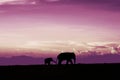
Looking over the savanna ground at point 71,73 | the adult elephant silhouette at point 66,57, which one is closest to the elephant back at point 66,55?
the adult elephant silhouette at point 66,57

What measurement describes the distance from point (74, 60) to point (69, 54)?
113 cm

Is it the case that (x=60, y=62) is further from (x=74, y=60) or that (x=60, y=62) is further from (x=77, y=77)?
(x=77, y=77)

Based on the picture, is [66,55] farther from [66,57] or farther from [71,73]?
[71,73]

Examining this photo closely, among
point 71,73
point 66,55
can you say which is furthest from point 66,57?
point 71,73

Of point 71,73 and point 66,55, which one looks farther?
point 66,55

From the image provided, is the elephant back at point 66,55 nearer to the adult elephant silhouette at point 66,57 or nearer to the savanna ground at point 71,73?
the adult elephant silhouette at point 66,57

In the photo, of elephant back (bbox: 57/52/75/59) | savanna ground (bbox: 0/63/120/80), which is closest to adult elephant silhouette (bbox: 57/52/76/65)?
elephant back (bbox: 57/52/75/59)

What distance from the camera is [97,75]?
2047 cm

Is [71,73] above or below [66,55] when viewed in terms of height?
below

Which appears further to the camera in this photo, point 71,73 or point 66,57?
point 66,57

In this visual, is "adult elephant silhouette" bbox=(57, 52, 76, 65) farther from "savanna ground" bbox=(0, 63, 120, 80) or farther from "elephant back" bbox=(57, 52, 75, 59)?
"savanna ground" bbox=(0, 63, 120, 80)

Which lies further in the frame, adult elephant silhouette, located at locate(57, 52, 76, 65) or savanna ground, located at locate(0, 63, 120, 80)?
adult elephant silhouette, located at locate(57, 52, 76, 65)

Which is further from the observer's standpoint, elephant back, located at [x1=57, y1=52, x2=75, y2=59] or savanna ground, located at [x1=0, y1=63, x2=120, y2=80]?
elephant back, located at [x1=57, y1=52, x2=75, y2=59]

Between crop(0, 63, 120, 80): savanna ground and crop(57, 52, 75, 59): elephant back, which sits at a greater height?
crop(57, 52, 75, 59): elephant back
